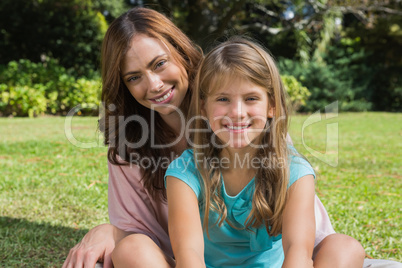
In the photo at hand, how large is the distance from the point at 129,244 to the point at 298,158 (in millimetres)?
821

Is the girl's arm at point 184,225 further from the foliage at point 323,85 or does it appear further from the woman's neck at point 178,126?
the foliage at point 323,85

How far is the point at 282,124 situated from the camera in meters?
2.02

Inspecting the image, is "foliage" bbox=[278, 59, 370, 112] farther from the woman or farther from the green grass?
the woman

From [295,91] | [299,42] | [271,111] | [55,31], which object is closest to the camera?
[271,111]

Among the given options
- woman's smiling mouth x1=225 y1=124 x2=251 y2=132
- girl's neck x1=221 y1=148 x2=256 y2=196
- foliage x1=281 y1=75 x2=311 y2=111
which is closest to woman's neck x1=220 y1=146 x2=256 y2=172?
girl's neck x1=221 y1=148 x2=256 y2=196

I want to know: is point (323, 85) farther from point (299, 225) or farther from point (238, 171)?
point (299, 225)

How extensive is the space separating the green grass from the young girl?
1248 millimetres

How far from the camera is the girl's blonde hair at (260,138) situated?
189cm

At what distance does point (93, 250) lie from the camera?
1.92 meters

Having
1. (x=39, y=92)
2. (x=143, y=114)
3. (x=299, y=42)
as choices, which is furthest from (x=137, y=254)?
(x=299, y=42)

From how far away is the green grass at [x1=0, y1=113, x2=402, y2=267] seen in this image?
3041 millimetres

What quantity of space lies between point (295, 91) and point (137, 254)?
12512mm

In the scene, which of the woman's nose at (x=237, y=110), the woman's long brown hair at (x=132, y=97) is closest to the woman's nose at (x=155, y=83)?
the woman's long brown hair at (x=132, y=97)

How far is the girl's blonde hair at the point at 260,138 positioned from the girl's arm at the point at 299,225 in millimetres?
55
